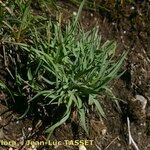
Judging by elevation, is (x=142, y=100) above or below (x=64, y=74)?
below

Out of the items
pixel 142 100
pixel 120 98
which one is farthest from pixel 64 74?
pixel 142 100

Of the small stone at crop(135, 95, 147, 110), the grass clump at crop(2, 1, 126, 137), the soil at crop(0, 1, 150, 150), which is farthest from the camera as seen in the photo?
the small stone at crop(135, 95, 147, 110)

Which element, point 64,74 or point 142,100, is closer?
point 64,74

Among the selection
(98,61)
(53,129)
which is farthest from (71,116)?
(98,61)

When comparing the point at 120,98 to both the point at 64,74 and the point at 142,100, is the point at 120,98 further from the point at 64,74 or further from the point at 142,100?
the point at 64,74

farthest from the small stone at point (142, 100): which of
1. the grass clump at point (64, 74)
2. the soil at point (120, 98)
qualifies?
the grass clump at point (64, 74)

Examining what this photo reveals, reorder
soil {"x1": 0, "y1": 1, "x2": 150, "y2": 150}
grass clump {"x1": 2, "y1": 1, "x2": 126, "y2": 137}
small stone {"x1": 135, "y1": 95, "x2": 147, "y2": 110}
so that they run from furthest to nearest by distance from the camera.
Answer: small stone {"x1": 135, "y1": 95, "x2": 147, "y2": 110} < soil {"x1": 0, "y1": 1, "x2": 150, "y2": 150} < grass clump {"x1": 2, "y1": 1, "x2": 126, "y2": 137}

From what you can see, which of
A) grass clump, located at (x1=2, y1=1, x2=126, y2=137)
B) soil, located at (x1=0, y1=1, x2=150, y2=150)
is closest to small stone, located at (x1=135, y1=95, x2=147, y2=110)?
soil, located at (x1=0, y1=1, x2=150, y2=150)

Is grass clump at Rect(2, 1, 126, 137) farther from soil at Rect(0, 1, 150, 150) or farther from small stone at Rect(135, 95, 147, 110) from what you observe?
small stone at Rect(135, 95, 147, 110)
